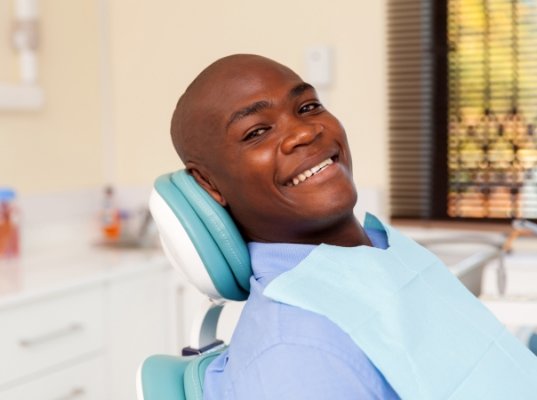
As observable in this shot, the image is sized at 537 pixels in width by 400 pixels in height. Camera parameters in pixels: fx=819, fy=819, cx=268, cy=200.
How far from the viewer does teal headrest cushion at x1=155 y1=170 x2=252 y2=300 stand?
3.62 ft

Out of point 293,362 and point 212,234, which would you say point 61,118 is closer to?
point 212,234

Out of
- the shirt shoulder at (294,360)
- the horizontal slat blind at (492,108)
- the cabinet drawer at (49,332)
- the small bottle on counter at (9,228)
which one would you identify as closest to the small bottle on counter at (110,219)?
the small bottle on counter at (9,228)

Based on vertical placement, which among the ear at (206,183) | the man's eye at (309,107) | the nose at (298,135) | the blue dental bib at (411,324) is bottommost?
the blue dental bib at (411,324)

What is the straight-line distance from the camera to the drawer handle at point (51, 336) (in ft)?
6.93

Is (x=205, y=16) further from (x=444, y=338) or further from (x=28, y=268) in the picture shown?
(x=444, y=338)

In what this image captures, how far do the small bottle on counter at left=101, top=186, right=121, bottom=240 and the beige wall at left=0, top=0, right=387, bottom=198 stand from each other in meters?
0.10

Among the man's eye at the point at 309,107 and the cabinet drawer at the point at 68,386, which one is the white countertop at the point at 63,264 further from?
the man's eye at the point at 309,107

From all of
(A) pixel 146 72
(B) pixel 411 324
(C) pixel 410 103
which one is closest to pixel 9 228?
(A) pixel 146 72

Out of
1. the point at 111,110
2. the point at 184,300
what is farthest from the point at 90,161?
the point at 184,300

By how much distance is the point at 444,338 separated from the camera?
3.40 ft

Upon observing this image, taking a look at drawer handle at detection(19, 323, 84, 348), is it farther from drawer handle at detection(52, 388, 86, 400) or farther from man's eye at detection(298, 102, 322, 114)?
man's eye at detection(298, 102, 322, 114)

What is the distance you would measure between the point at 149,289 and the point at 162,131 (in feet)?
2.25

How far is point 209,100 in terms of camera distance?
112cm

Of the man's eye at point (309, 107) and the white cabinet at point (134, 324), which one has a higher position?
the man's eye at point (309, 107)
